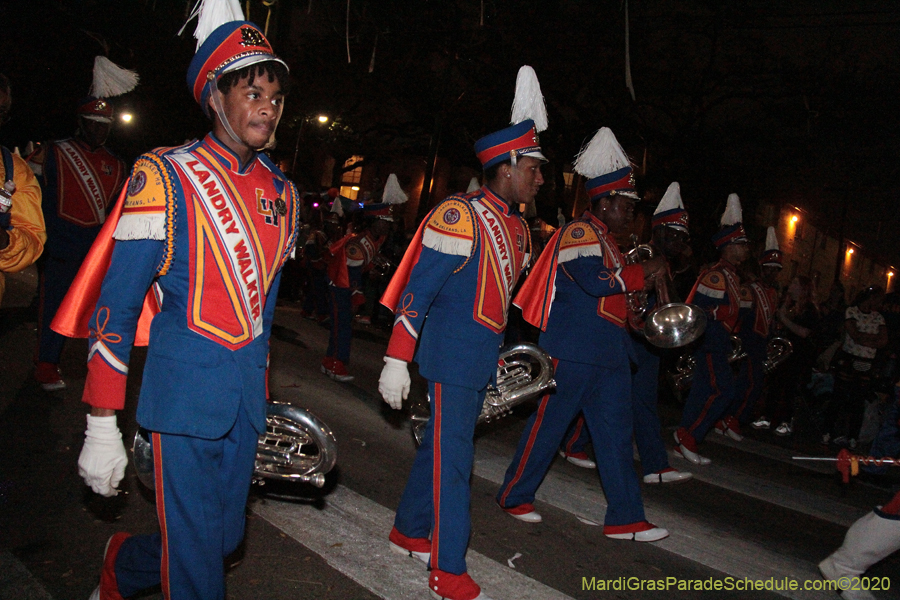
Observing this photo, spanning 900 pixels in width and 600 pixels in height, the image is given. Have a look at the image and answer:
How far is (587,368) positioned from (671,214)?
2658 millimetres

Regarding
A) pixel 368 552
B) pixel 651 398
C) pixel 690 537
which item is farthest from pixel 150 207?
pixel 651 398

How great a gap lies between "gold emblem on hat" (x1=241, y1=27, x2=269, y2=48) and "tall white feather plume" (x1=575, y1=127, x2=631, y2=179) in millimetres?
3185

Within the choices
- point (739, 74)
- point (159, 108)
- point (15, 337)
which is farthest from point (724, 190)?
point (15, 337)

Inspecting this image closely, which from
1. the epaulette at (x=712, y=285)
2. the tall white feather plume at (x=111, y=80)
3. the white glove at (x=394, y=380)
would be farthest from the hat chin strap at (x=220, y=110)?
the epaulette at (x=712, y=285)

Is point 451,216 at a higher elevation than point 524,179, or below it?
below

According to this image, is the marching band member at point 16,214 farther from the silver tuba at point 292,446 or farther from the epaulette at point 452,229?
the epaulette at point 452,229

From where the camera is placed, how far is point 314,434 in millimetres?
2836

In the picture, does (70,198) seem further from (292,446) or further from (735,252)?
(735,252)

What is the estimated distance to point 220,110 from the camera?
2650mm

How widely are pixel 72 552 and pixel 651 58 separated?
20.0 m

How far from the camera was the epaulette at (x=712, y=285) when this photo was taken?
25.0 ft

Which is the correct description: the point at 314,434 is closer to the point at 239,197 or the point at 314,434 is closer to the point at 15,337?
the point at 239,197

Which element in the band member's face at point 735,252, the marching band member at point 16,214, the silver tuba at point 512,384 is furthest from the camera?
the band member's face at point 735,252

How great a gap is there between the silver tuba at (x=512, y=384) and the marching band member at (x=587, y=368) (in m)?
0.28
